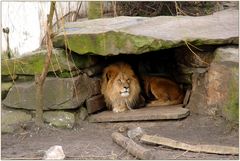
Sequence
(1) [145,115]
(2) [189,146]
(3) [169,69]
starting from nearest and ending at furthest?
1. (2) [189,146]
2. (1) [145,115]
3. (3) [169,69]

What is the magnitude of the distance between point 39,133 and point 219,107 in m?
2.32

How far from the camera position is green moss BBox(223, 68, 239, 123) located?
6.85 meters

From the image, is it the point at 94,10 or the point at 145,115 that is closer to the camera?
the point at 145,115

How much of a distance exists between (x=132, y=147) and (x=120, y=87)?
2085mm

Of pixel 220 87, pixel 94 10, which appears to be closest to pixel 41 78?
pixel 220 87

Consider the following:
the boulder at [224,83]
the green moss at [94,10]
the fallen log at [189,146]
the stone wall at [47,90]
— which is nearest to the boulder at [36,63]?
the stone wall at [47,90]

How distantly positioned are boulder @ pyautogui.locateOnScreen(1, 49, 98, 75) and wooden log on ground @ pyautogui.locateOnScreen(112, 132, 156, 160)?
1298mm

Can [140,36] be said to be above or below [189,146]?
above

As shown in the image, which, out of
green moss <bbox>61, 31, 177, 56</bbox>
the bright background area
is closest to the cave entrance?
green moss <bbox>61, 31, 177, 56</bbox>

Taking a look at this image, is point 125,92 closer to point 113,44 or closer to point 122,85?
point 122,85

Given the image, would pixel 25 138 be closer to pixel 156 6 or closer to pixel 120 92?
pixel 120 92

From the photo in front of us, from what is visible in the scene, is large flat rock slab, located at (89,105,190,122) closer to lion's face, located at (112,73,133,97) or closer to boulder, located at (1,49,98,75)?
lion's face, located at (112,73,133,97)

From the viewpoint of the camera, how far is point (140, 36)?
7098 mm

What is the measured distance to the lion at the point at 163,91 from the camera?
8.35m
